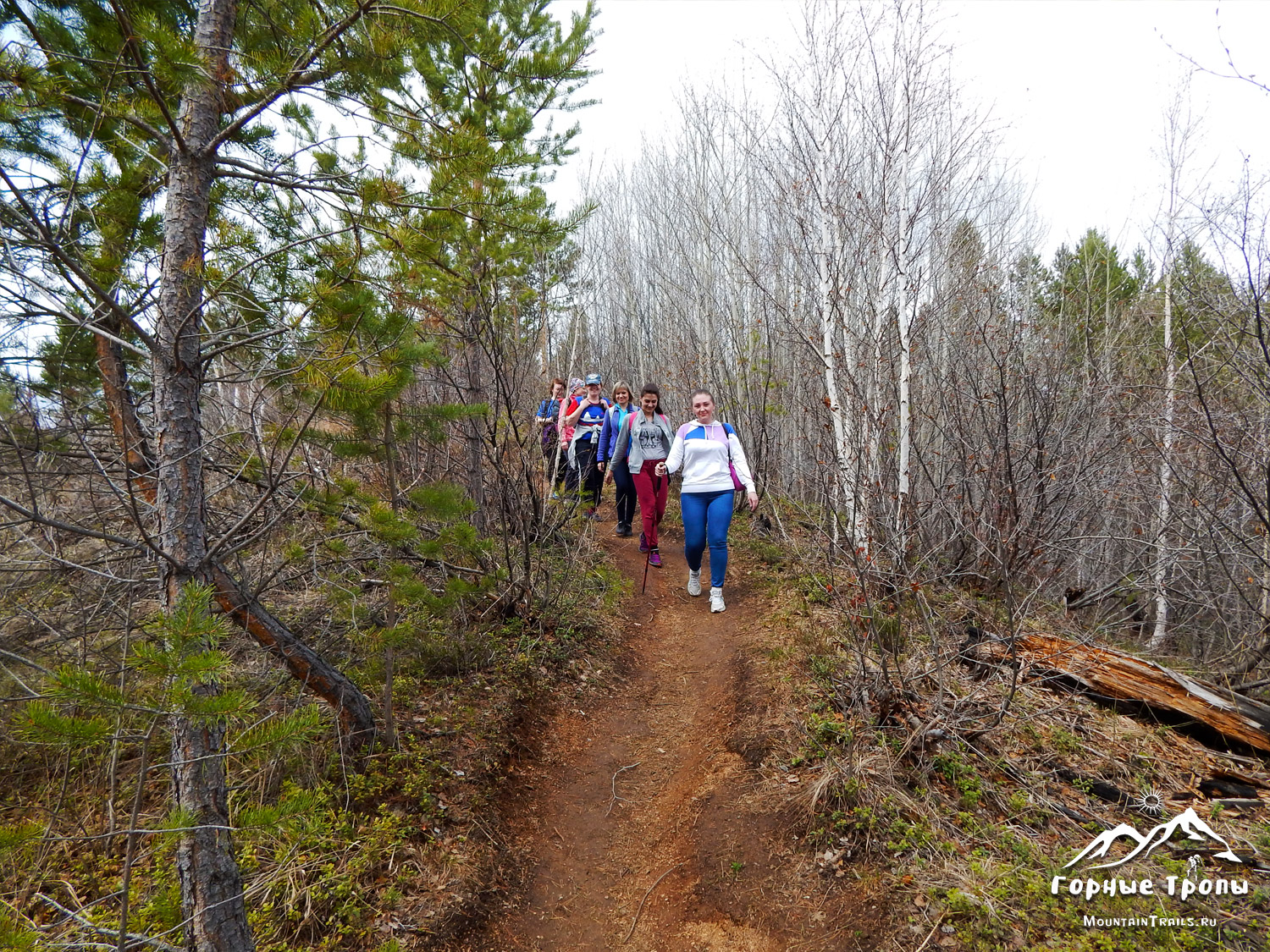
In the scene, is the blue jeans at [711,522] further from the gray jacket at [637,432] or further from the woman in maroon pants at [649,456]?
the gray jacket at [637,432]

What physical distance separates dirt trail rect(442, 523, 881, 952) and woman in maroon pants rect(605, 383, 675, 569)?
1902mm

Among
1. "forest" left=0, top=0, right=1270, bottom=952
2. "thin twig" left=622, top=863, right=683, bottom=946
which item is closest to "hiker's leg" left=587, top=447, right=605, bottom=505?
Answer: "forest" left=0, top=0, right=1270, bottom=952

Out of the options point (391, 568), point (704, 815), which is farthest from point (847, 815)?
point (391, 568)

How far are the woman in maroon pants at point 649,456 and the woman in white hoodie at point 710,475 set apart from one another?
83cm

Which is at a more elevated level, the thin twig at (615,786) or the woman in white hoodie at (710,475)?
the woman in white hoodie at (710,475)

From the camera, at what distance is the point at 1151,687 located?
4059 millimetres

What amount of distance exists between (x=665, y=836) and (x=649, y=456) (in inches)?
151

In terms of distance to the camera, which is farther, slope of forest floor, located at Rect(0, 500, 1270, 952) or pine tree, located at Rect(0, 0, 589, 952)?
slope of forest floor, located at Rect(0, 500, 1270, 952)

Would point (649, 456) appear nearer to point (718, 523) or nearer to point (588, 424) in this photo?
point (588, 424)

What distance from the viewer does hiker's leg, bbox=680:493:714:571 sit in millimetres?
5367

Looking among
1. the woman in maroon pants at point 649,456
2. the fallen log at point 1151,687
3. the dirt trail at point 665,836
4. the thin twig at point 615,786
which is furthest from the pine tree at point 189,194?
the fallen log at point 1151,687

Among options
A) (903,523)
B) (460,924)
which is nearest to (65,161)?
(460,924)

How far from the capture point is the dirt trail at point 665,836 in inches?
102

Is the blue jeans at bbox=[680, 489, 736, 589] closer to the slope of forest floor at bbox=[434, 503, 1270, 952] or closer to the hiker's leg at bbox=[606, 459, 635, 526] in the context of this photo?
the slope of forest floor at bbox=[434, 503, 1270, 952]
